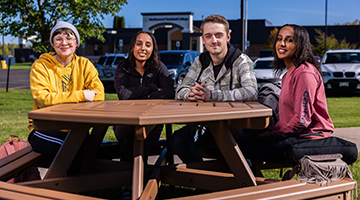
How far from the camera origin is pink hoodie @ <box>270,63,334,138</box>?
2.53 meters

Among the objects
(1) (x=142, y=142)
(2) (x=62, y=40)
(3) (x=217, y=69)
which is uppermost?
(2) (x=62, y=40)

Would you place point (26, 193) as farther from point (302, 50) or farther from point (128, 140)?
point (302, 50)

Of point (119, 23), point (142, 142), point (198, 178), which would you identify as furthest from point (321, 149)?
point (119, 23)

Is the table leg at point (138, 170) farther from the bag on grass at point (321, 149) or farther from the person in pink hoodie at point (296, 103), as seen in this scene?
the bag on grass at point (321, 149)

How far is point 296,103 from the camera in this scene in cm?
254

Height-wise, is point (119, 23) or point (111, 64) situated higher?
point (119, 23)

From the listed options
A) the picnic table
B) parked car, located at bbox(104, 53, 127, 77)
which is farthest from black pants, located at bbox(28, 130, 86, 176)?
parked car, located at bbox(104, 53, 127, 77)

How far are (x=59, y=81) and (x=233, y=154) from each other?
1.66m

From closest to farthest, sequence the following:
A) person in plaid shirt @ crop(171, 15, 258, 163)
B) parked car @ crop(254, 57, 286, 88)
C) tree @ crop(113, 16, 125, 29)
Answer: person in plaid shirt @ crop(171, 15, 258, 163)
parked car @ crop(254, 57, 286, 88)
tree @ crop(113, 16, 125, 29)

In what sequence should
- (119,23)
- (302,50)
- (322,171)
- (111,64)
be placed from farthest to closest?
(119,23), (111,64), (302,50), (322,171)

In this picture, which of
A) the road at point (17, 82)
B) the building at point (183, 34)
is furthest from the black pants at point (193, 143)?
the building at point (183, 34)

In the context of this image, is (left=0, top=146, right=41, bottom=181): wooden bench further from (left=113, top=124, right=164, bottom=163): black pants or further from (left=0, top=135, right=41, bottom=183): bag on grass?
(left=113, top=124, right=164, bottom=163): black pants

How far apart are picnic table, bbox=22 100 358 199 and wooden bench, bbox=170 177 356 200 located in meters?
0.23

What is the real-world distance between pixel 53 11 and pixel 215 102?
7.21 meters
